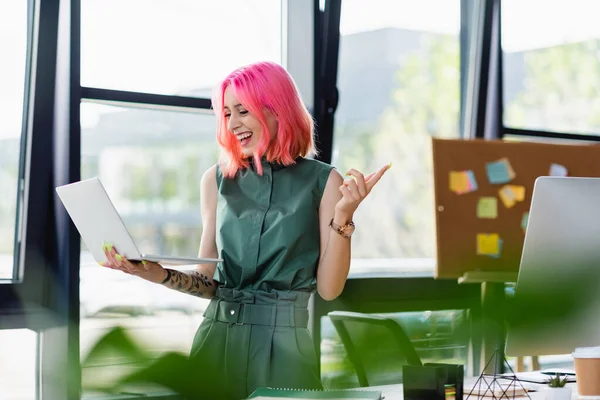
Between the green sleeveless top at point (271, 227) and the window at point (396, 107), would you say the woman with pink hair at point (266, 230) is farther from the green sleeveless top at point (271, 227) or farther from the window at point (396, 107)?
the window at point (396, 107)

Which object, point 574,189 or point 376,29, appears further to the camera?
point 376,29

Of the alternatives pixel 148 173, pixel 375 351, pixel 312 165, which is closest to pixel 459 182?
pixel 148 173

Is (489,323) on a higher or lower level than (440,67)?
lower

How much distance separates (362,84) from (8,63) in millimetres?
1567

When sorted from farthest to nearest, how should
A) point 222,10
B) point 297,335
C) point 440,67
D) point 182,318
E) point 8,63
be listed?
point 440,67 → point 222,10 → point 8,63 → point 297,335 → point 182,318

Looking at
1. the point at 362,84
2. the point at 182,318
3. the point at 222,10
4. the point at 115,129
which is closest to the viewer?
the point at 182,318

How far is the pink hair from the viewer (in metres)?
1.99

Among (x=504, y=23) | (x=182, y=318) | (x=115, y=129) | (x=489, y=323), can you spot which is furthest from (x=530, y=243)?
(x=504, y=23)

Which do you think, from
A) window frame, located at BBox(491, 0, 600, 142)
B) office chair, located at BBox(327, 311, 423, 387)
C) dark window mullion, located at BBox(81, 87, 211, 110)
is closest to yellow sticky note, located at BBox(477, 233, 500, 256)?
window frame, located at BBox(491, 0, 600, 142)

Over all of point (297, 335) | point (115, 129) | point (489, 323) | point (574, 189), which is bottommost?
point (297, 335)

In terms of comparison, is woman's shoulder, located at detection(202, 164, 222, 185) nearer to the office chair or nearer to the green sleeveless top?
the green sleeveless top

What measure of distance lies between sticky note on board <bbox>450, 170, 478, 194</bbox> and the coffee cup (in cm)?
209

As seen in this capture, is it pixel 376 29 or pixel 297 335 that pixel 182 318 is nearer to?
pixel 297 335

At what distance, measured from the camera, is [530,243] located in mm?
1186
